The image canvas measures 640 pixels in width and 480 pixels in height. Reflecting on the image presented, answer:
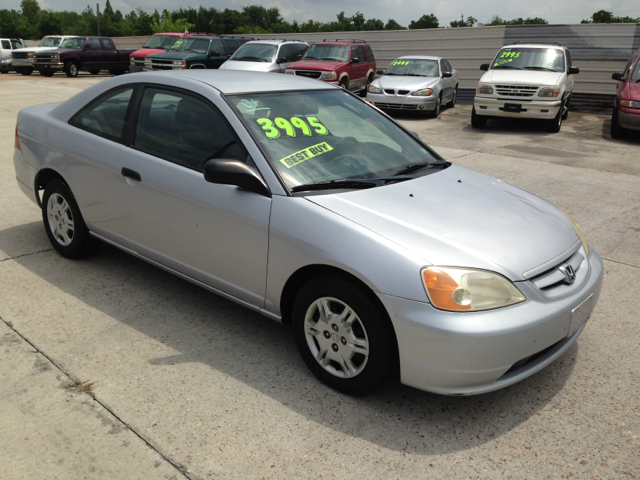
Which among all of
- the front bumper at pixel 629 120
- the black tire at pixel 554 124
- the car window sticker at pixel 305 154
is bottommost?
the black tire at pixel 554 124

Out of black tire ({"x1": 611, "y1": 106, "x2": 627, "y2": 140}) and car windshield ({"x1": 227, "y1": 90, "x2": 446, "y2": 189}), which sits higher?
car windshield ({"x1": 227, "y1": 90, "x2": 446, "y2": 189})

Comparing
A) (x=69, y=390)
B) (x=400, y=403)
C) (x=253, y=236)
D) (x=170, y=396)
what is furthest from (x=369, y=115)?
(x=69, y=390)

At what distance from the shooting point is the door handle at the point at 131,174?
380cm

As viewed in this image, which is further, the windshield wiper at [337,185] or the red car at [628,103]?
the red car at [628,103]

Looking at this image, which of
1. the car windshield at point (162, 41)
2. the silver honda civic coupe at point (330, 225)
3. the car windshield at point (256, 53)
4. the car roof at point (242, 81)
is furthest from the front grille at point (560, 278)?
the car windshield at point (162, 41)

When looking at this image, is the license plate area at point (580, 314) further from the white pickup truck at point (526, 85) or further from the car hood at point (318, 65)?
the car hood at point (318, 65)

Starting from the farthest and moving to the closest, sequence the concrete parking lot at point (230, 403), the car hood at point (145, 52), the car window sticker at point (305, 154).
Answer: the car hood at point (145, 52), the car window sticker at point (305, 154), the concrete parking lot at point (230, 403)

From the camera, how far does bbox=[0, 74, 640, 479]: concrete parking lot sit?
8.45 feet

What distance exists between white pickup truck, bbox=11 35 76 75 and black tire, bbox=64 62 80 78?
3.83 feet

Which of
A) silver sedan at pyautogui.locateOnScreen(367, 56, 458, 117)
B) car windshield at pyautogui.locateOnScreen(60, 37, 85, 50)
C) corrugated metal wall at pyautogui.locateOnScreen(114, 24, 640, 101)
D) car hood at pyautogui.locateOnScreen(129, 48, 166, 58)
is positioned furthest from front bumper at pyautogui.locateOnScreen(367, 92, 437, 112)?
car windshield at pyautogui.locateOnScreen(60, 37, 85, 50)

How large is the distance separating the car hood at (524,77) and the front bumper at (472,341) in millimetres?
10579

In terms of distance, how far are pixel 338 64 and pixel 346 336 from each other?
47.3ft

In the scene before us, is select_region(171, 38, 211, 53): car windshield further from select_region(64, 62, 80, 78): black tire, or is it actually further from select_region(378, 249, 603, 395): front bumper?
select_region(378, 249, 603, 395): front bumper

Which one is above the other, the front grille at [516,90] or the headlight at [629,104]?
the front grille at [516,90]
